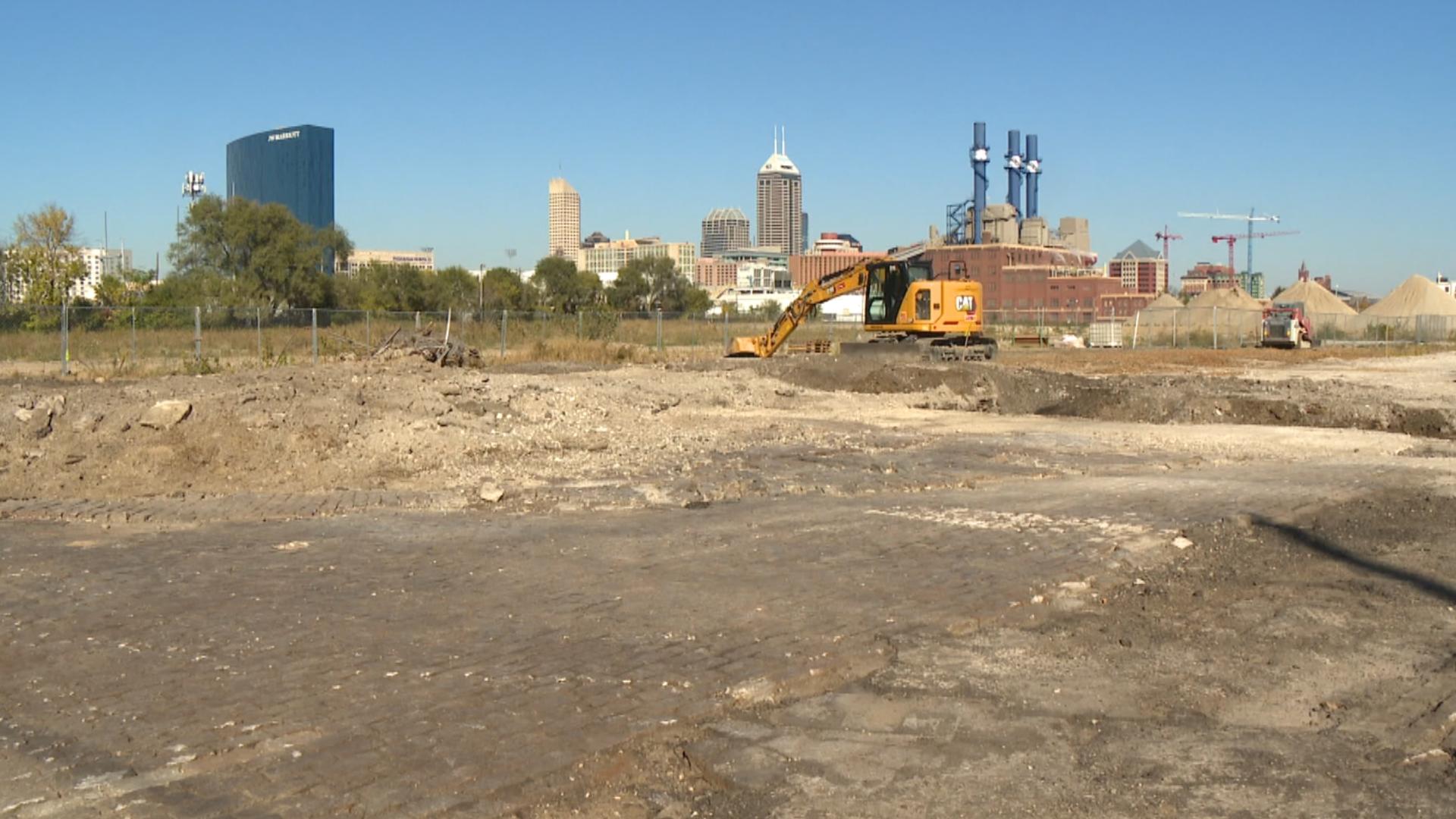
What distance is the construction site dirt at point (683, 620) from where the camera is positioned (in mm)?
5031

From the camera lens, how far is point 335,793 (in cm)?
482

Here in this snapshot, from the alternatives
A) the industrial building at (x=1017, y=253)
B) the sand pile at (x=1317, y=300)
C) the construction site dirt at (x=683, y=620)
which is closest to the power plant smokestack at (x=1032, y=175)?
the industrial building at (x=1017, y=253)

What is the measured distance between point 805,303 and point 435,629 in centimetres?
2620

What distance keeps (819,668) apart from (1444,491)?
30.7 ft

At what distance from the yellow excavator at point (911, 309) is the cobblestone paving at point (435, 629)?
1929cm

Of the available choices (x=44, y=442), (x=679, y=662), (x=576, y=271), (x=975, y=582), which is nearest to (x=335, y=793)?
(x=679, y=662)

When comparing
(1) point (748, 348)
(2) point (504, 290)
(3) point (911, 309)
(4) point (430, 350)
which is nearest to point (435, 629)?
(4) point (430, 350)

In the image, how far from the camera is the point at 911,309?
30922 millimetres

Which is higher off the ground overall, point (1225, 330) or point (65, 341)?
point (1225, 330)

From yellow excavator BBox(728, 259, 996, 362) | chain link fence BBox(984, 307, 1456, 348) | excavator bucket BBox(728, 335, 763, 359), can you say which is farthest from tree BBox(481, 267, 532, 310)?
yellow excavator BBox(728, 259, 996, 362)

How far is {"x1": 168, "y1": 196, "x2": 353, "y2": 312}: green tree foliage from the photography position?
55.6 meters

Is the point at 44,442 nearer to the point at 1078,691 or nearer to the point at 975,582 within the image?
the point at 975,582

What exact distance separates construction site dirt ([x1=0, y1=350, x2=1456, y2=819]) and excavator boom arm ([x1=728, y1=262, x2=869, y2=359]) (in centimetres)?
1611

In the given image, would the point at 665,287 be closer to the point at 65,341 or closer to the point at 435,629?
the point at 65,341
